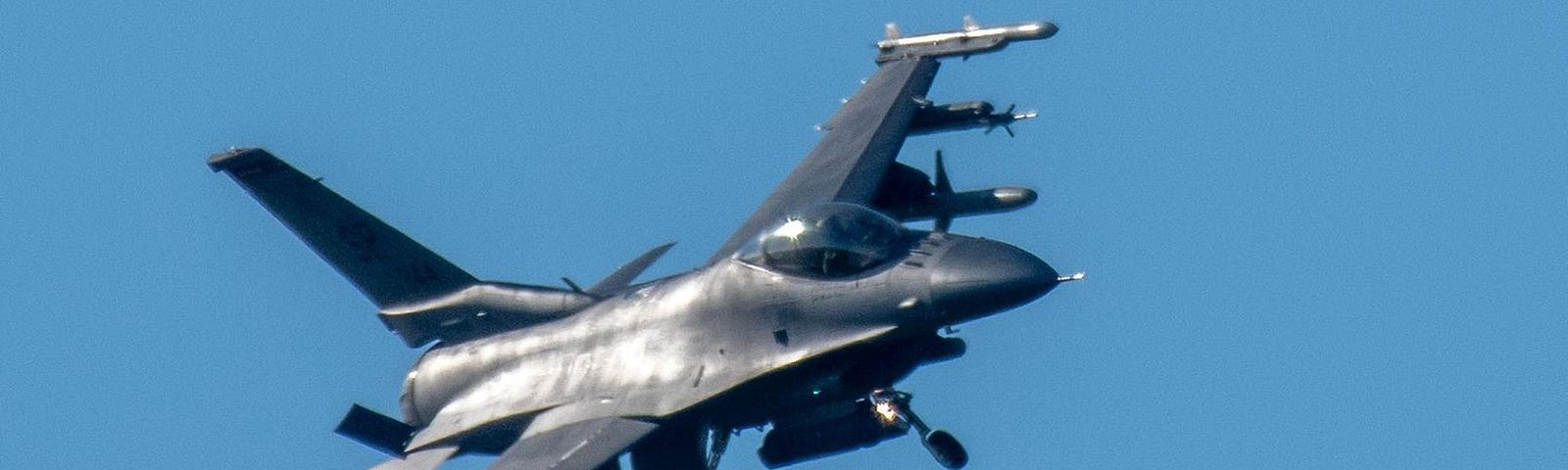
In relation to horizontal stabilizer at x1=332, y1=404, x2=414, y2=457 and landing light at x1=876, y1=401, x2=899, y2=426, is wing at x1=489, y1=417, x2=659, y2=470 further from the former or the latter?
landing light at x1=876, y1=401, x2=899, y2=426

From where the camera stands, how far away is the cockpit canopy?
136 ft

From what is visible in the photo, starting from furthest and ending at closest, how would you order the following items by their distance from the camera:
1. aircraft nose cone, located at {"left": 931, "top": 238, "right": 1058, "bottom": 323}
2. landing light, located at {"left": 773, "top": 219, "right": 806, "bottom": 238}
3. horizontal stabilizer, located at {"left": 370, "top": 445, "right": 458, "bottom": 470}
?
horizontal stabilizer, located at {"left": 370, "top": 445, "right": 458, "bottom": 470} < landing light, located at {"left": 773, "top": 219, "right": 806, "bottom": 238} < aircraft nose cone, located at {"left": 931, "top": 238, "right": 1058, "bottom": 323}

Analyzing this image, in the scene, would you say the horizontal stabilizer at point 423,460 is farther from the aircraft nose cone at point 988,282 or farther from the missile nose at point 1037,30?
the missile nose at point 1037,30

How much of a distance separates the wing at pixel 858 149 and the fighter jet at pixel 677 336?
39cm

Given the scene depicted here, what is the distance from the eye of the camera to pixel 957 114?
52.1m

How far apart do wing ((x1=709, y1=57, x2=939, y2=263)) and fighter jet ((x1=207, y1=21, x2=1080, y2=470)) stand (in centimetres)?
39

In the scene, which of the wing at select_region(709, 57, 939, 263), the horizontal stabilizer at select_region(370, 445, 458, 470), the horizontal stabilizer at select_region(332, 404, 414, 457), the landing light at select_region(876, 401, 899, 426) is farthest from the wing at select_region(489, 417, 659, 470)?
the wing at select_region(709, 57, 939, 263)

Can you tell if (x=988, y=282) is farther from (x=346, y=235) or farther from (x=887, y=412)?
(x=346, y=235)

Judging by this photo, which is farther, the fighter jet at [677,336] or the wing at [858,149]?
the wing at [858,149]

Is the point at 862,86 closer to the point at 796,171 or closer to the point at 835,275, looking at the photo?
the point at 796,171

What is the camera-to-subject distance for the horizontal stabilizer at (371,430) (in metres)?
44.9

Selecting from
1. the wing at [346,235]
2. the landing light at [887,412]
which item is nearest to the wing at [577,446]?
the landing light at [887,412]

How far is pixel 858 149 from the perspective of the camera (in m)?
50.2

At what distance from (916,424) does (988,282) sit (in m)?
2.37
